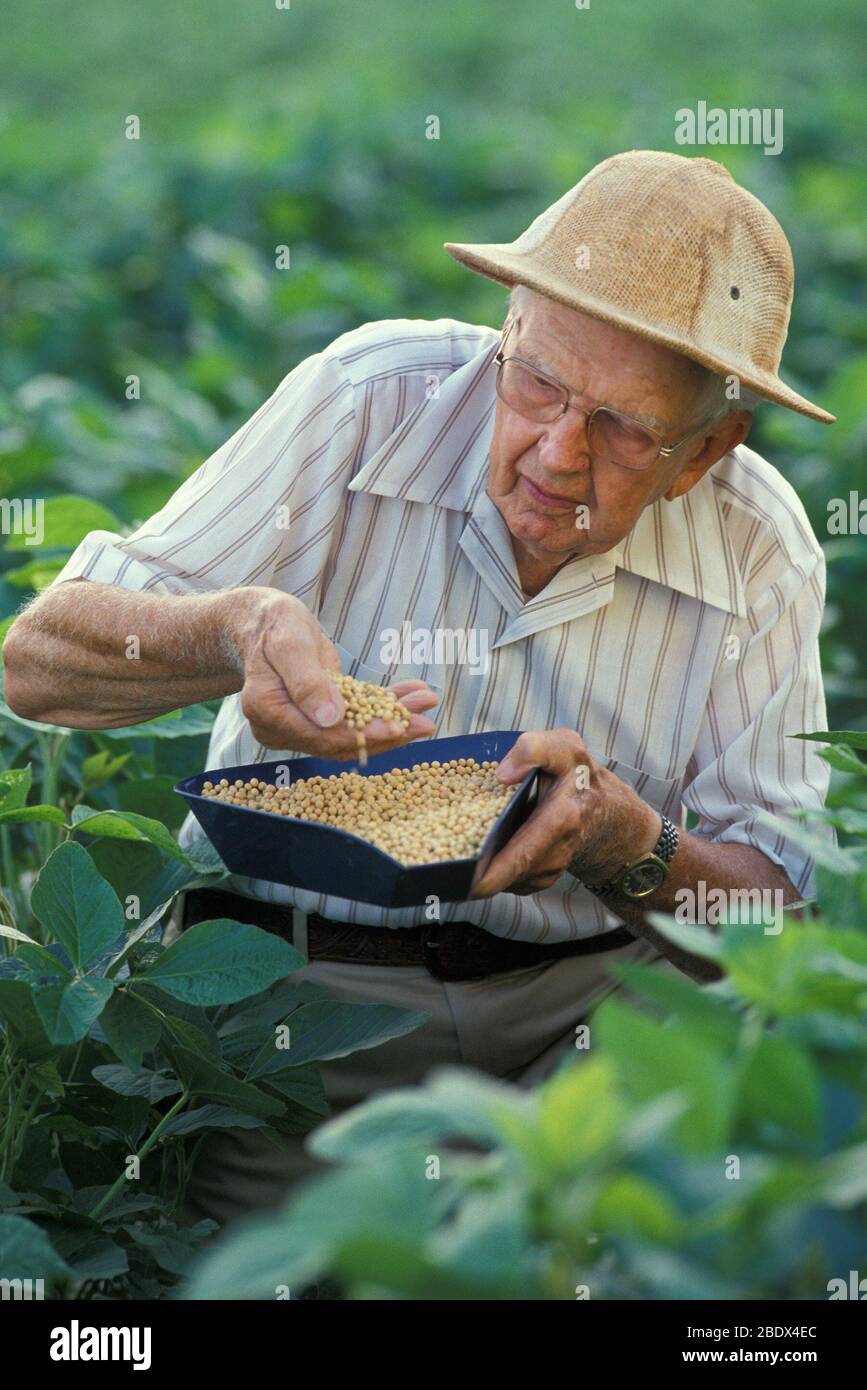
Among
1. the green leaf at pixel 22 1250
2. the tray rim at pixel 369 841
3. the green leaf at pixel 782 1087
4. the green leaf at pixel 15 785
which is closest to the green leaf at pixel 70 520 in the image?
the green leaf at pixel 15 785

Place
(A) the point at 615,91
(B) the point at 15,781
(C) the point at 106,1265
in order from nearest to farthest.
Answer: (C) the point at 106,1265 < (B) the point at 15,781 < (A) the point at 615,91

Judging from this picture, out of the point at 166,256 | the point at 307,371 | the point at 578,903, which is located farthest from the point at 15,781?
the point at 166,256

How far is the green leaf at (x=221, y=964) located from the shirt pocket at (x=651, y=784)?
717mm

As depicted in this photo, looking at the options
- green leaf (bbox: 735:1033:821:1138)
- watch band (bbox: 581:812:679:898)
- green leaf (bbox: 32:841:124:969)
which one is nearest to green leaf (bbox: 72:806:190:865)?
green leaf (bbox: 32:841:124:969)

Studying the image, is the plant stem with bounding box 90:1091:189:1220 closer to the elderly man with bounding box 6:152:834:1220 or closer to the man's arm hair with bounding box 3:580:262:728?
the elderly man with bounding box 6:152:834:1220

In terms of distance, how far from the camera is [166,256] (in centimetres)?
652

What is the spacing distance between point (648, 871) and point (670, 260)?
764 millimetres

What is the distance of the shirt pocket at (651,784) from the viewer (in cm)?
250

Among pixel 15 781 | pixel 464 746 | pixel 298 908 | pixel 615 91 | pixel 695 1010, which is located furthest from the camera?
pixel 615 91

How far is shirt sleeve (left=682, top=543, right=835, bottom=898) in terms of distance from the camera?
246cm

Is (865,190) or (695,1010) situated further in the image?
(865,190)

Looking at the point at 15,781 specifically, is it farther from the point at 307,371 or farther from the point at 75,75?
the point at 75,75

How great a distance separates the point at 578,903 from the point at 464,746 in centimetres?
39

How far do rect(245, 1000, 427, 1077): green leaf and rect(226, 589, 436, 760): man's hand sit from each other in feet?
1.04
